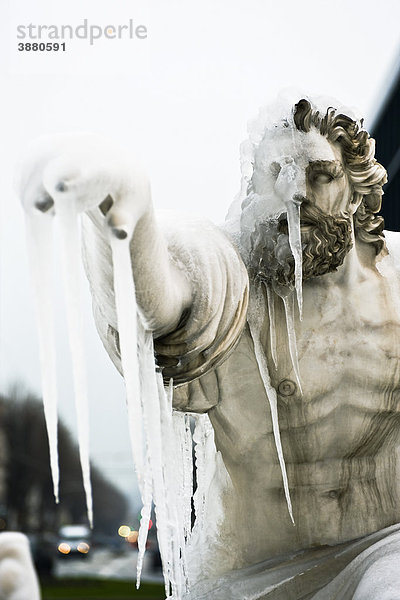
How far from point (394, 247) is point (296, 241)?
2.21 ft

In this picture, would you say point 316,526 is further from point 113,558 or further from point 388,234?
point 113,558

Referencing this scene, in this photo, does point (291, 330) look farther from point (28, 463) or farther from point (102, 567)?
point (102, 567)

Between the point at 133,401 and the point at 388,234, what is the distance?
1732 millimetres

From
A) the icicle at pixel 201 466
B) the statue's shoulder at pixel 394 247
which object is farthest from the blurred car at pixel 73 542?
the statue's shoulder at pixel 394 247

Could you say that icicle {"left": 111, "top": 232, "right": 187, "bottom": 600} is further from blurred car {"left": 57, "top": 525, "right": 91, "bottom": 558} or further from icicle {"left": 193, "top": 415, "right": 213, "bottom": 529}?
blurred car {"left": 57, "top": 525, "right": 91, "bottom": 558}

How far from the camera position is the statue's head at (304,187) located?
11.6 feet

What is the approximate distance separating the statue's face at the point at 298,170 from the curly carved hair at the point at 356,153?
0.12ft

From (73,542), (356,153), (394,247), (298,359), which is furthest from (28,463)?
(356,153)

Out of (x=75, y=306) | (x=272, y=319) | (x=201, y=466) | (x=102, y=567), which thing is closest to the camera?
(x=75, y=306)

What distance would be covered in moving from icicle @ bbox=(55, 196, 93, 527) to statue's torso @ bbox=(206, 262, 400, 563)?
1154 mm

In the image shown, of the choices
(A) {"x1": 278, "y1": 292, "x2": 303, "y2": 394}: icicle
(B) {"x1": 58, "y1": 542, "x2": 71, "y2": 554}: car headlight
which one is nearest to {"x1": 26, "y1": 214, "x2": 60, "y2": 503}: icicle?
(A) {"x1": 278, "y1": 292, "x2": 303, "y2": 394}: icicle

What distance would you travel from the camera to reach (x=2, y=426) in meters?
27.7

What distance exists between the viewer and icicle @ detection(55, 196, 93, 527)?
2.54 metres

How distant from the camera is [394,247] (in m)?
4.03
